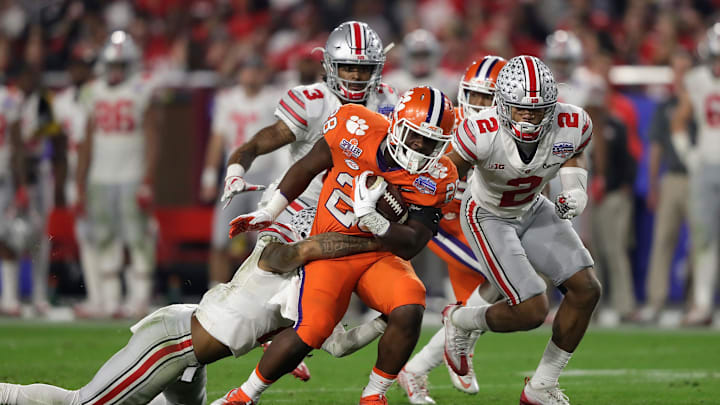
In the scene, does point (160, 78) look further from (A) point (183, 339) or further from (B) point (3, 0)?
(A) point (183, 339)

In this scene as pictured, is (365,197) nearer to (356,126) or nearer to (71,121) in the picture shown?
(356,126)

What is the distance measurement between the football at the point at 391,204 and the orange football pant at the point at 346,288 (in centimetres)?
24

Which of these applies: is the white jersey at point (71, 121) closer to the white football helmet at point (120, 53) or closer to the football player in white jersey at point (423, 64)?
the white football helmet at point (120, 53)

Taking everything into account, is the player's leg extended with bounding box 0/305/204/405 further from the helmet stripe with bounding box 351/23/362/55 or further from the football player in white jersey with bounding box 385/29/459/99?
the football player in white jersey with bounding box 385/29/459/99


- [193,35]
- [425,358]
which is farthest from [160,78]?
[425,358]

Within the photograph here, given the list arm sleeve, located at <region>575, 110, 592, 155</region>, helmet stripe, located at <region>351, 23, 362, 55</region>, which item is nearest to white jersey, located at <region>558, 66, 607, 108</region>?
helmet stripe, located at <region>351, 23, 362, 55</region>

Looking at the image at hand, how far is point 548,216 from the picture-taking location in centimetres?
550

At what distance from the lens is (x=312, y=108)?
234 inches

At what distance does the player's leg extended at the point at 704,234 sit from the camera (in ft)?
30.5

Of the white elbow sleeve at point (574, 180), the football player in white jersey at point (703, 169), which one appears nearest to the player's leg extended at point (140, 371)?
the white elbow sleeve at point (574, 180)

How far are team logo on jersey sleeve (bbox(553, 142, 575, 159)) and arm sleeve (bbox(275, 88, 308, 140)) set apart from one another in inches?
54.4

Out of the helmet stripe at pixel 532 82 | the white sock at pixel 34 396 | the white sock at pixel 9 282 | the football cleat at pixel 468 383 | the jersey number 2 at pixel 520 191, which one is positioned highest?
the helmet stripe at pixel 532 82

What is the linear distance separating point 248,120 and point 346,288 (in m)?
5.17

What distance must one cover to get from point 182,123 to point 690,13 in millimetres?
5213
